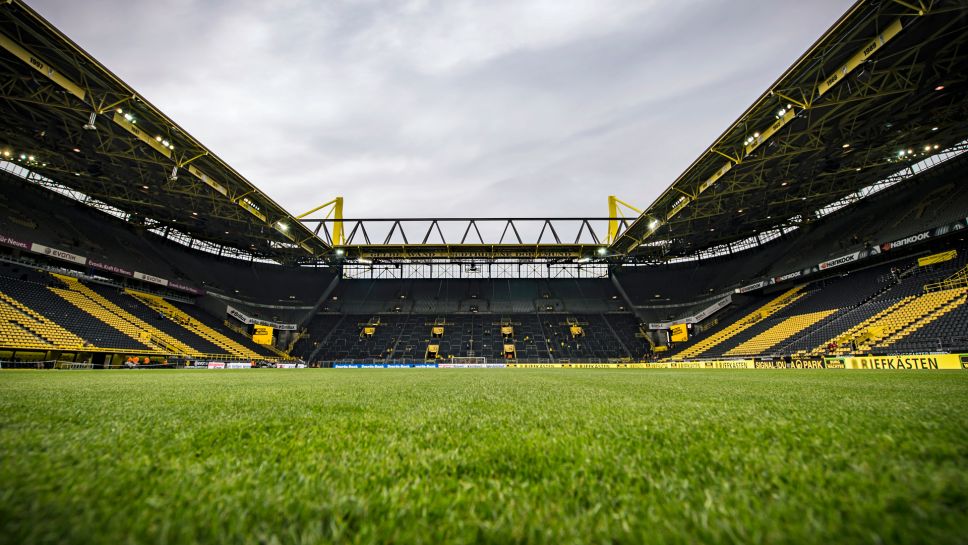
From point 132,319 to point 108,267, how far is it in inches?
196

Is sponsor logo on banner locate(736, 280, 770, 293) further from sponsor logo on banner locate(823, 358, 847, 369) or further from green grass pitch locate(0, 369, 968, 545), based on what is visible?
green grass pitch locate(0, 369, 968, 545)

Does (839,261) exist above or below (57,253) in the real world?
above

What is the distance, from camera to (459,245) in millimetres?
34594

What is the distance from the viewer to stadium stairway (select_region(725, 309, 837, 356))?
23.6 meters

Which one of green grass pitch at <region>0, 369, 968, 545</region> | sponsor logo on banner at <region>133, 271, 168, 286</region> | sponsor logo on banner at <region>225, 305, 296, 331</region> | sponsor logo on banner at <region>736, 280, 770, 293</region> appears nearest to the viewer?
green grass pitch at <region>0, 369, 968, 545</region>

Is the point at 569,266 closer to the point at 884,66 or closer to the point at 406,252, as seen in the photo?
the point at 406,252

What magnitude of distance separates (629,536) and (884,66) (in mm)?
20560

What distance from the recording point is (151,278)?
28.8 meters

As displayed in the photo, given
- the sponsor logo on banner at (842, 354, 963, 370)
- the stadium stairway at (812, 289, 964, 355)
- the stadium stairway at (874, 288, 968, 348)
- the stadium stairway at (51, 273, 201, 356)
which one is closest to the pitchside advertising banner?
the sponsor logo on banner at (842, 354, 963, 370)

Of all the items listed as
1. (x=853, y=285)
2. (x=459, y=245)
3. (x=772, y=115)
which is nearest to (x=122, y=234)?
(x=459, y=245)

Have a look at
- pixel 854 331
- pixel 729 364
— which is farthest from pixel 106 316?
pixel 854 331

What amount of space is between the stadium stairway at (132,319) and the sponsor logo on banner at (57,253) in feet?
4.21

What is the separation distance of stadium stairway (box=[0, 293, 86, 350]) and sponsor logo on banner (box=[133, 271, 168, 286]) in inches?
344

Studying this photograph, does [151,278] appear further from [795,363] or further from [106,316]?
[795,363]
